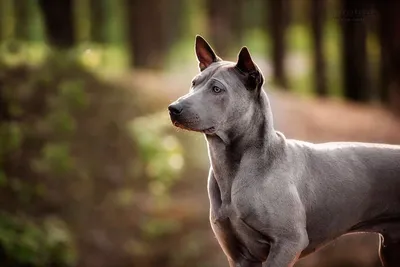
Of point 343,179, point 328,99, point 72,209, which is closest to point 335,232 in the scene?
point 343,179

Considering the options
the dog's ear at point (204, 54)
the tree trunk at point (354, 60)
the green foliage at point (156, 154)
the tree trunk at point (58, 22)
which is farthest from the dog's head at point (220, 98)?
the tree trunk at point (354, 60)

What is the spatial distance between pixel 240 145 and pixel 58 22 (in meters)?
9.44

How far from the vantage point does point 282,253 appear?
4.64 meters

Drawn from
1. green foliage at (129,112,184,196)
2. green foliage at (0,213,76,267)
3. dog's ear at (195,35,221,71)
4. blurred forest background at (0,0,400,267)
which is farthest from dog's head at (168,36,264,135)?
green foliage at (129,112,184,196)

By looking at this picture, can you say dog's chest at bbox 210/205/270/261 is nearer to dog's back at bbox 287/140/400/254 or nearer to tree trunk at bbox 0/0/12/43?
dog's back at bbox 287/140/400/254

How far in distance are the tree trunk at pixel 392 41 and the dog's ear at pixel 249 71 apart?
43.4 ft

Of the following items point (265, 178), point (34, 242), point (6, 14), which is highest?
point (6, 14)

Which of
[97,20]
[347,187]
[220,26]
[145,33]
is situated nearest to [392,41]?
[220,26]

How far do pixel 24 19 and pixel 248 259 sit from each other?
59.3 feet

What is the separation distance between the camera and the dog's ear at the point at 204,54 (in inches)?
196

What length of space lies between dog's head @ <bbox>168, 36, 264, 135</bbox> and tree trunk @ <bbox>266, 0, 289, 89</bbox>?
1527 cm

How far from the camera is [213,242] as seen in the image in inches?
466

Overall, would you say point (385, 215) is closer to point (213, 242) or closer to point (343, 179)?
point (343, 179)

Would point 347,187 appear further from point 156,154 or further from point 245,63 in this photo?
point 156,154
